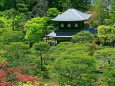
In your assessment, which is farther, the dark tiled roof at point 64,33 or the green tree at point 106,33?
the dark tiled roof at point 64,33

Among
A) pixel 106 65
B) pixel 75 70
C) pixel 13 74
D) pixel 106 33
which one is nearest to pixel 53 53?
pixel 106 65

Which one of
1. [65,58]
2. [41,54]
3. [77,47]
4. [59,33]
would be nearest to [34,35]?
[59,33]

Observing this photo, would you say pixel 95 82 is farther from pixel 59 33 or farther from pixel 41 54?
pixel 59 33

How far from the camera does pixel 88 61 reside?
25453 mm

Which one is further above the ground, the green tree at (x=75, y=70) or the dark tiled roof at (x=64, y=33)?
the green tree at (x=75, y=70)

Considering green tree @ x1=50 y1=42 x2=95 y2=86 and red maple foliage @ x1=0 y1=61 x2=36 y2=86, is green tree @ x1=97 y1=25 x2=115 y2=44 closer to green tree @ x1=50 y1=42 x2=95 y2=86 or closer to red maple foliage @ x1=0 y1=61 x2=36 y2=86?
red maple foliage @ x1=0 y1=61 x2=36 y2=86

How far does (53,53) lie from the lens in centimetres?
3300

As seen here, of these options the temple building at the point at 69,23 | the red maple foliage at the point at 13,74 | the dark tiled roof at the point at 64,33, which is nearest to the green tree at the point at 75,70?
the red maple foliage at the point at 13,74

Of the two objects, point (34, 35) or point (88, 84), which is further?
point (34, 35)

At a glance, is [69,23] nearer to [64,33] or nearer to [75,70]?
[64,33]

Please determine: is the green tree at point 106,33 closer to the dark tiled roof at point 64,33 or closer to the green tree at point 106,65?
the dark tiled roof at point 64,33

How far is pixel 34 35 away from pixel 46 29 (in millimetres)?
4369

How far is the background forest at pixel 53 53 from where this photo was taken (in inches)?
988

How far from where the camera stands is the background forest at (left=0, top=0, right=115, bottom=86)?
25094mm
